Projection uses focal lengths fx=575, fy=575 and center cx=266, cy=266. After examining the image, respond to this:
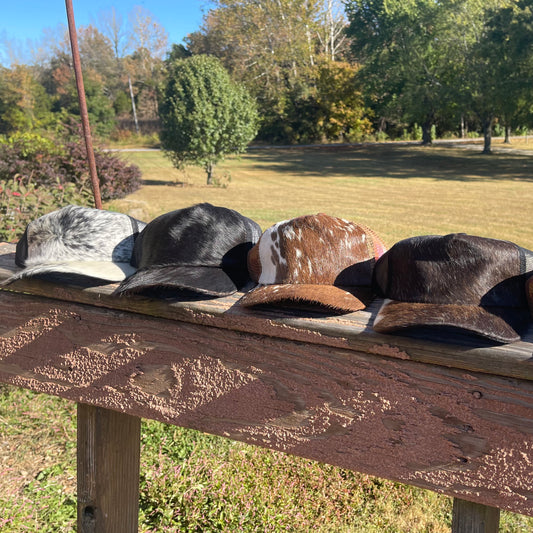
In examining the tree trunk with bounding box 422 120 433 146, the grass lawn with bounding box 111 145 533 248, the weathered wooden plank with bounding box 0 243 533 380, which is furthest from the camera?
the tree trunk with bounding box 422 120 433 146

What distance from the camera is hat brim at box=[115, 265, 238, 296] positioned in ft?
2.82

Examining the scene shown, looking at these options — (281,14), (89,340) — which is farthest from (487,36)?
(89,340)

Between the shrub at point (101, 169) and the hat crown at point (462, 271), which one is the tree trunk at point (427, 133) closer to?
the shrub at point (101, 169)

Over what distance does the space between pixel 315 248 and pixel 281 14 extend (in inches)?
1442

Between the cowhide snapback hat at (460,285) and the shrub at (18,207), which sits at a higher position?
the cowhide snapback hat at (460,285)

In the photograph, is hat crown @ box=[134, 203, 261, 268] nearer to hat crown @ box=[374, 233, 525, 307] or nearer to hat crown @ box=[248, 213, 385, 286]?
hat crown @ box=[248, 213, 385, 286]

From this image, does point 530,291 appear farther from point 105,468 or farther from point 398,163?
→ point 398,163

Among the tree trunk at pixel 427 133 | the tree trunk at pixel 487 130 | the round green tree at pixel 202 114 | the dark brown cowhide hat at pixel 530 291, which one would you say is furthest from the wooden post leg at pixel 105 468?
the tree trunk at pixel 427 133

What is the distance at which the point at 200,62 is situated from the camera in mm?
15477

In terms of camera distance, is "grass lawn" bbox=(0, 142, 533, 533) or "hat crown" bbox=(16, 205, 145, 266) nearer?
"hat crown" bbox=(16, 205, 145, 266)

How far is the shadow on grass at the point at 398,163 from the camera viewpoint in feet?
61.7

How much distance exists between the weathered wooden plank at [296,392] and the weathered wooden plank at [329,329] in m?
0.02

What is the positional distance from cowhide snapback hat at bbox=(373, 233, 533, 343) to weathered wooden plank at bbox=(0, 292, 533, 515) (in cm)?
7

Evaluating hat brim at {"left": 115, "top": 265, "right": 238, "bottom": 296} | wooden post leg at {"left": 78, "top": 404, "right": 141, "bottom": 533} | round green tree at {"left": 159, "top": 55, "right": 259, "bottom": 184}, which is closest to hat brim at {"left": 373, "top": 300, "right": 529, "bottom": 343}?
hat brim at {"left": 115, "top": 265, "right": 238, "bottom": 296}
